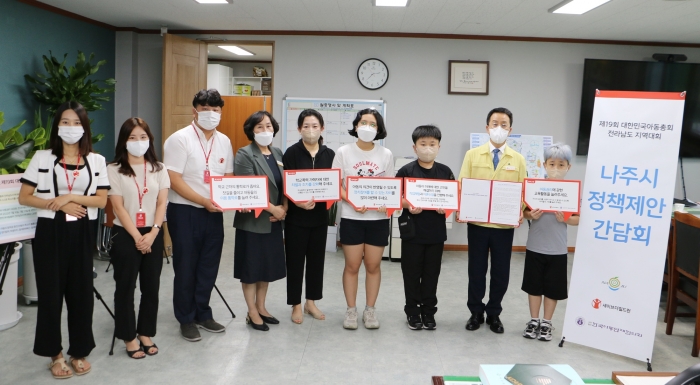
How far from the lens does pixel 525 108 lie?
611 centimetres

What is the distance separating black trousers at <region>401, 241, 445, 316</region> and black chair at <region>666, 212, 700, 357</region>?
1.68m

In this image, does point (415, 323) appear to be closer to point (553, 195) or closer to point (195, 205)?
point (553, 195)

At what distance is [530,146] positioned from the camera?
603cm

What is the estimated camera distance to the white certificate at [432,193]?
338cm

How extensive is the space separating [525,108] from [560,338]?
328cm

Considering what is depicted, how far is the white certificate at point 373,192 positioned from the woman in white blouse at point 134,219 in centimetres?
111

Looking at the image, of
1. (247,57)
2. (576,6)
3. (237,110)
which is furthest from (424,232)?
(247,57)

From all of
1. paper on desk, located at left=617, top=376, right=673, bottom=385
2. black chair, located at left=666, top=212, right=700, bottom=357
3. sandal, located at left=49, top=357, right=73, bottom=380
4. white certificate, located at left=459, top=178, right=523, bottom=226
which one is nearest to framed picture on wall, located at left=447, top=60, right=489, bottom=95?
black chair, located at left=666, top=212, right=700, bottom=357

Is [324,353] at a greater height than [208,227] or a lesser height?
lesser

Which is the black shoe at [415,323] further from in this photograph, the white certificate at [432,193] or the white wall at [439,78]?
the white wall at [439,78]

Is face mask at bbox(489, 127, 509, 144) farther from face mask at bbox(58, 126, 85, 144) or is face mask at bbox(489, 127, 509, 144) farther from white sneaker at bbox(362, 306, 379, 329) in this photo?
face mask at bbox(58, 126, 85, 144)

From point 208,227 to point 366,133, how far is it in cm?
116

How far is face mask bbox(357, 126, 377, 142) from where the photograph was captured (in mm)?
3352

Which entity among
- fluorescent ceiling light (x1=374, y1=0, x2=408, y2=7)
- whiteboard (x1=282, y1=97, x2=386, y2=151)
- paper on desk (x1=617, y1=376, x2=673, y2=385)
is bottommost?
paper on desk (x1=617, y1=376, x2=673, y2=385)
